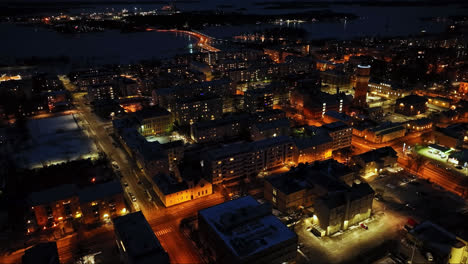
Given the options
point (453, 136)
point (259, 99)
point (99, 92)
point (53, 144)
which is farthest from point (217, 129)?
point (453, 136)

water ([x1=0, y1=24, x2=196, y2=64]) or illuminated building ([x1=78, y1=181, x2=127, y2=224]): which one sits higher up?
water ([x1=0, y1=24, x2=196, y2=64])

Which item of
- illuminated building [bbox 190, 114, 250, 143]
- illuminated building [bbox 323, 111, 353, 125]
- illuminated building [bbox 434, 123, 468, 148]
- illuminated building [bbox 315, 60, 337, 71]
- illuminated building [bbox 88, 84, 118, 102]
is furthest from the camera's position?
illuminated building [bbox 315, 60, 337, 71]

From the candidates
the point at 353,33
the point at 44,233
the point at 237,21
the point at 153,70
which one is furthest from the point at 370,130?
the point at 237,21

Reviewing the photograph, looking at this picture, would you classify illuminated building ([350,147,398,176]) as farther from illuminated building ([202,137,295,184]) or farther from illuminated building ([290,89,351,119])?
illuminated building ([290,89,351,119])

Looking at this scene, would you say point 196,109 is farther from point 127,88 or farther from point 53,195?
point 53,195

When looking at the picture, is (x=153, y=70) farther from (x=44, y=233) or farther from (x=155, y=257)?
(x=155, y=257)

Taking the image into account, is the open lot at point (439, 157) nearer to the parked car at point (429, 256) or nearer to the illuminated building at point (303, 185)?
the illuminated building at point (303, 185)

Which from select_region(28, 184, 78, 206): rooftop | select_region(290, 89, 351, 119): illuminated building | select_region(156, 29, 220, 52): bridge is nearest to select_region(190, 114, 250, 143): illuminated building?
select_region(290, 89, 351, 119): illuminated building
